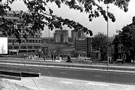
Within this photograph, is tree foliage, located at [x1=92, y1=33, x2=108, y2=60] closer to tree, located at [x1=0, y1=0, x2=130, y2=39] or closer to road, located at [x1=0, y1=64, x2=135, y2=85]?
road, located at [x1=0, y1=64, x2=135, y2=85]

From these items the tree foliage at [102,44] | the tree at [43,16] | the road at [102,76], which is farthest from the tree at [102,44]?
the tree at [43,16]

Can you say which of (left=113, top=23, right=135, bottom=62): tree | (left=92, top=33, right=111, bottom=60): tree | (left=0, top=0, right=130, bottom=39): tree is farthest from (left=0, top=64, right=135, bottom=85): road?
(left=92, top=33, right=111, bottom=60): tree

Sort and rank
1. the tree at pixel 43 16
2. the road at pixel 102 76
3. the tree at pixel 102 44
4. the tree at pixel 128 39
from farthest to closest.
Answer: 1. the tree at pixel 102 44
2. the tree at pixel 128 39
3. the road at pixel 102 76
4. the tree at pixel 43 16

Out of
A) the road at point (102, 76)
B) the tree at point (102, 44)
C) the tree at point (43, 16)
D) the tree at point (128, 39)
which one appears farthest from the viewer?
the tree at point (102, 44)

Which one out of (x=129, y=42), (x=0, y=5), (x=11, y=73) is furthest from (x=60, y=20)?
(x=129, y=42)

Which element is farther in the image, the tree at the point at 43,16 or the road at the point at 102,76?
the road at the point at 102,76

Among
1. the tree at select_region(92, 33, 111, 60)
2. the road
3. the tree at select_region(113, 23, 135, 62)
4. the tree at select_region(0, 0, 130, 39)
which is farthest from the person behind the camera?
the tree at select_region(92, 33, 111, 60)

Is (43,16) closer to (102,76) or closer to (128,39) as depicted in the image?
(102,76)

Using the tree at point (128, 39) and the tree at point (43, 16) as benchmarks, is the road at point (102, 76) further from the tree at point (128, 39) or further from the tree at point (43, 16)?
the tree at point (128, 39)

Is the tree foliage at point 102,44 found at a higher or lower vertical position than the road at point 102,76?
higher

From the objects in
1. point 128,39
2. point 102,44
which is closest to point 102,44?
point 102,44

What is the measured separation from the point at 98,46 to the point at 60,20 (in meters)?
63.8

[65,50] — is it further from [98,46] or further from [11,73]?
[11,73]

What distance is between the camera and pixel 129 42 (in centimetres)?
5181
